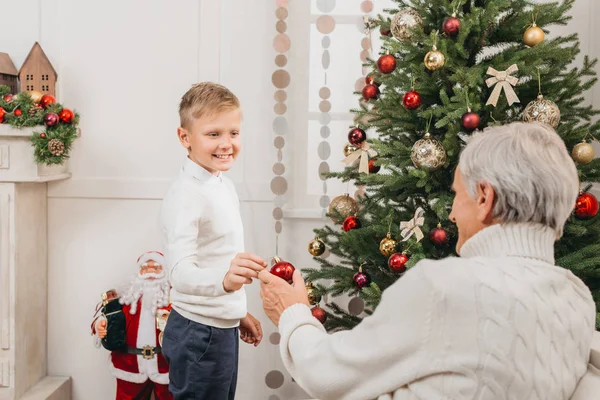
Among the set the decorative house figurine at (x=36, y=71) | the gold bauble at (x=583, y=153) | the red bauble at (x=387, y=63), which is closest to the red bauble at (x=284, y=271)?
the red bauble at (x=387, y=63)

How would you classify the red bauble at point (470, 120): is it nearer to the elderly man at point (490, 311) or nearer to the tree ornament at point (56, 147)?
the elderly man at point (490, 311)

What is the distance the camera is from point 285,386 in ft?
9.94

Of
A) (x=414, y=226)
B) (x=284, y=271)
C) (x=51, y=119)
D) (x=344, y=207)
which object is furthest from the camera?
(x=51, y=119)

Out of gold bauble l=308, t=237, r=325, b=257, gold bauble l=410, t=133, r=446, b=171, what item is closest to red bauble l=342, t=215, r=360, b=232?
gold bauble l=308, t=237, r=325, b=257

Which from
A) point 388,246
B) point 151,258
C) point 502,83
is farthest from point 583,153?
point 151,258

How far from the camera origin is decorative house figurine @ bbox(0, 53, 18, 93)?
2.73 metres

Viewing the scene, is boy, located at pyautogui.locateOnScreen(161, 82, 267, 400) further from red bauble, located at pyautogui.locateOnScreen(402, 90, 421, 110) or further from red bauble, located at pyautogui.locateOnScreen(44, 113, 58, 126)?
red bauble, located at pyautogui.locateOnScreen(44, 113, 58, 126)

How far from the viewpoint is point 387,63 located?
6.74 ft

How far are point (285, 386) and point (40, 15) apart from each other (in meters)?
2.07

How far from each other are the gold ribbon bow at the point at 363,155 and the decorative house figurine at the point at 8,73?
157cm

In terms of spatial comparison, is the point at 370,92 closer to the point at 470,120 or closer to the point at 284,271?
the point at 470,120

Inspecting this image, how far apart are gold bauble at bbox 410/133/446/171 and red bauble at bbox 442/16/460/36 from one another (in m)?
0.34

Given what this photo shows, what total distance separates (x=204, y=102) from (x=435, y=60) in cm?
73

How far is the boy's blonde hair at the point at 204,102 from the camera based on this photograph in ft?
6.59
